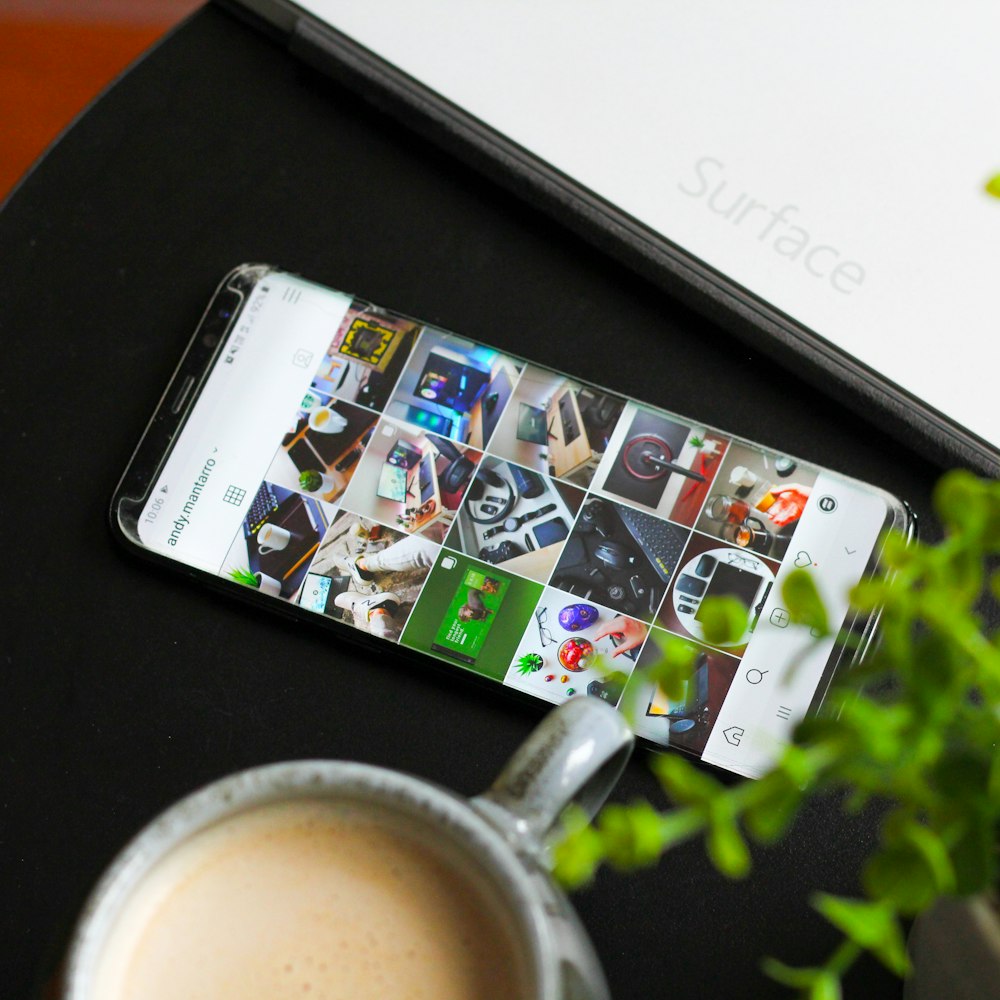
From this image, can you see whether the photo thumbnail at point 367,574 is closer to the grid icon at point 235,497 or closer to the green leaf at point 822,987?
the grid icon at point 235,497

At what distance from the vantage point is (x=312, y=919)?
0.83 feet

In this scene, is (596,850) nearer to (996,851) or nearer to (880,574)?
(996,851)

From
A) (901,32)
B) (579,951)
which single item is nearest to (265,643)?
(579,951)

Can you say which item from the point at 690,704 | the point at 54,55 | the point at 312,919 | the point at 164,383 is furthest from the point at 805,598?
the point at 54,55

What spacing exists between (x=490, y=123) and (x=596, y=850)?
36cm

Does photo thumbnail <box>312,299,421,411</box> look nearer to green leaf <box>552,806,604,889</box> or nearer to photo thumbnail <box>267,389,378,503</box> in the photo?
photo thumbnail <box>267,389,378,503</box>

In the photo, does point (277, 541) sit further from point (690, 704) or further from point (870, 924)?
point (870, 924)

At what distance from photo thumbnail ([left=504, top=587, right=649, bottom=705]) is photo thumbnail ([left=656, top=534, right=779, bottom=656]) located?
19 mm

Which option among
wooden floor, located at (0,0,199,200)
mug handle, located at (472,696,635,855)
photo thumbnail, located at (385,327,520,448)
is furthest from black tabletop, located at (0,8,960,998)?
wooden floor, located at (0,0,199,200)

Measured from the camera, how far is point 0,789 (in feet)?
1.36

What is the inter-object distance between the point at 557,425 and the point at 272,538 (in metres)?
0.14

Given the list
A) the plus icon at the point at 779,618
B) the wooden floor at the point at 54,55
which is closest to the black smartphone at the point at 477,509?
the plus icon at the point at 779,618

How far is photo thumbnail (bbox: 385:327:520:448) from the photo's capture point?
0.46 meters

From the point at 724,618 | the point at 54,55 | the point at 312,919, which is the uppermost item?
the point at 54,55
